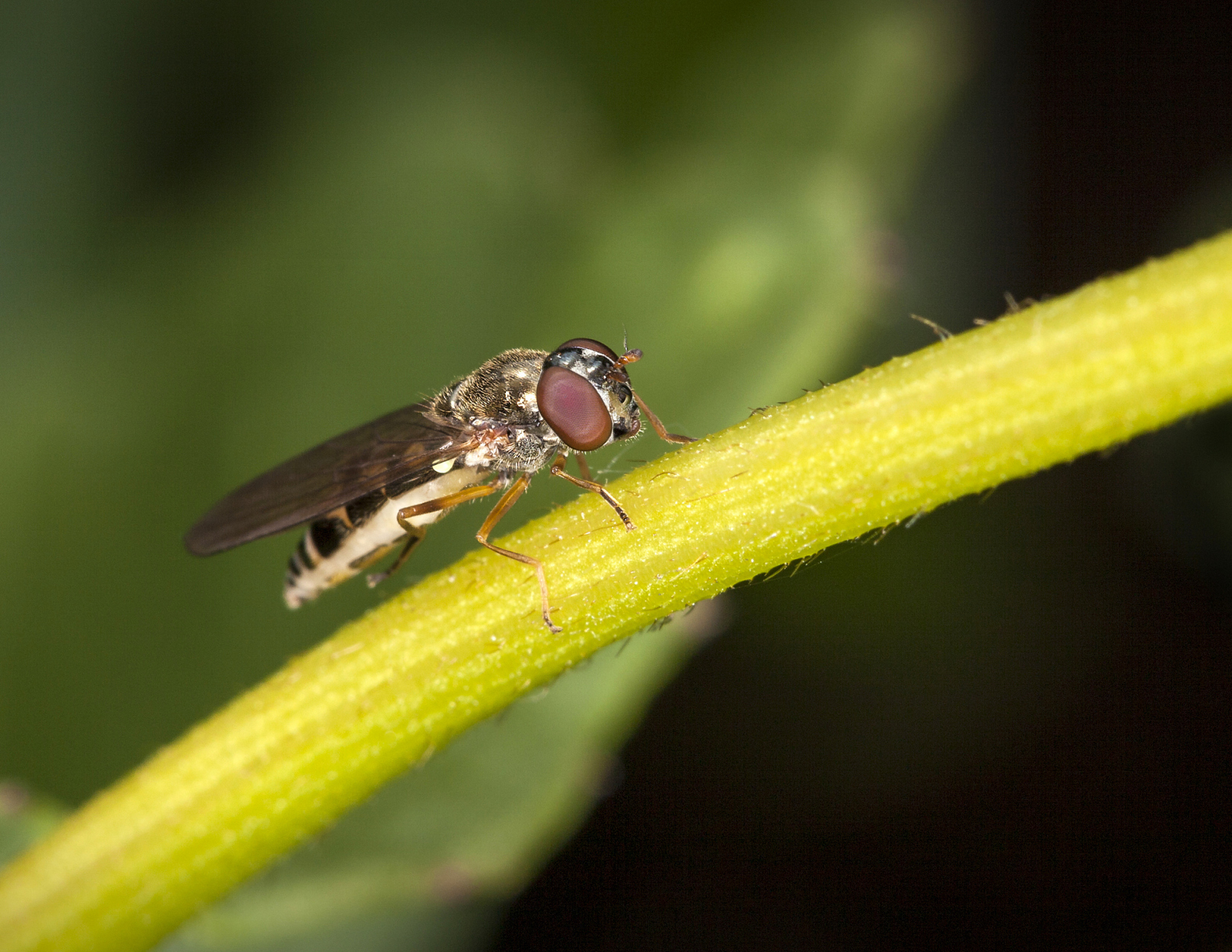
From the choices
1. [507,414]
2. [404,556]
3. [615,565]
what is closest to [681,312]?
[507,414]

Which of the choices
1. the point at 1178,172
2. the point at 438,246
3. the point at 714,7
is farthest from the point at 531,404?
the point at 1178,172

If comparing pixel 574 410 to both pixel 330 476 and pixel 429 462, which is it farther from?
pixel 330 476

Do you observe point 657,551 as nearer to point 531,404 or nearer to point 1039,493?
point 531,404

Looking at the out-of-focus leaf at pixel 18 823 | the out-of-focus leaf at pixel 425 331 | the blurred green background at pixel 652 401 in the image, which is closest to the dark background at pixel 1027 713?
the blurred green background at pixel 652 401

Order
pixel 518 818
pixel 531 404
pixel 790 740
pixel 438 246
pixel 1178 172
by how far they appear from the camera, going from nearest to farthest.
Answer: pixel 518 818 → pixel 531 404 → pixel 438 246 → pixel 790 740 → pixel 1178 172

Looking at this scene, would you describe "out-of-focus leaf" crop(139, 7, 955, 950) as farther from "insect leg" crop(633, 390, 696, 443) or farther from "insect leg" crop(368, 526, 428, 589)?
"insect leg" crop(368, 526, 428, 589)

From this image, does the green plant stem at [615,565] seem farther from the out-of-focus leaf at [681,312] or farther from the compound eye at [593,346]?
the compound eye at [593,346]

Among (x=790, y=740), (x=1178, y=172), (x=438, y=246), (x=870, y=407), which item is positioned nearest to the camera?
(x=870, y=407)
